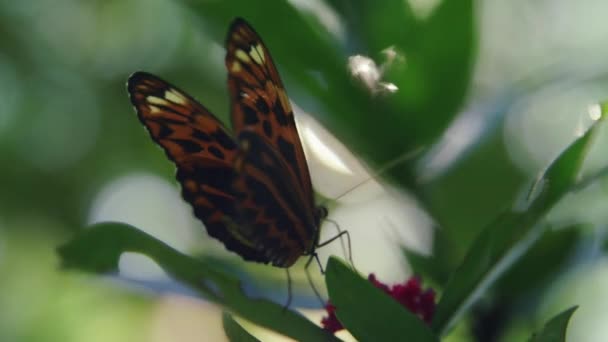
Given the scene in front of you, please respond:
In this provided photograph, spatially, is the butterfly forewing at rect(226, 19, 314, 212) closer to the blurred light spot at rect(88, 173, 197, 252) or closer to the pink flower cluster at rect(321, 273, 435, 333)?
the pink flower cluster at rect(321, 273, 435, 333)

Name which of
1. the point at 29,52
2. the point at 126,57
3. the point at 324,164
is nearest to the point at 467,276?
the point at 324,164

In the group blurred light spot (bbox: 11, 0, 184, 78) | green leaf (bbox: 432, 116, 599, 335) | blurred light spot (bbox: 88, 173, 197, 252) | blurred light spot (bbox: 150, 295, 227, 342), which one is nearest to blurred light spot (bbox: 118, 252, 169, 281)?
green leaf (bbox: 432, 116, 599, 335)

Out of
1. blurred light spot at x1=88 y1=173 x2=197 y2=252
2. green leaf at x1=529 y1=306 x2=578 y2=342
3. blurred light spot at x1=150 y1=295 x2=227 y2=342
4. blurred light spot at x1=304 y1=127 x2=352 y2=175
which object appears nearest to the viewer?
green leaf at x1=529 y1=306 x2=578 y2=342

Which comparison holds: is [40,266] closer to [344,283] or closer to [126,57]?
[126,57]

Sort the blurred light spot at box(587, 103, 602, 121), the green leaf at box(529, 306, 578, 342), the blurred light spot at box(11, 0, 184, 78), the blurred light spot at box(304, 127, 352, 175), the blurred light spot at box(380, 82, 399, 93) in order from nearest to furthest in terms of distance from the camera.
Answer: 1. the green leaf at box(529, 306, 578, 342)
2. the blurred light spot at box(587, 103, 602, 121)
3. the blurred light spot at box(380, 82, 399, 93)
4. the blurred light spot at box(304, 127, 352, 175)
5. the blurred light spot at box(11, 0, 184, 78)

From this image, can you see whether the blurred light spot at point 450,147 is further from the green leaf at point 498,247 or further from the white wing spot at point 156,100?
the white wing spot at point 156,100
